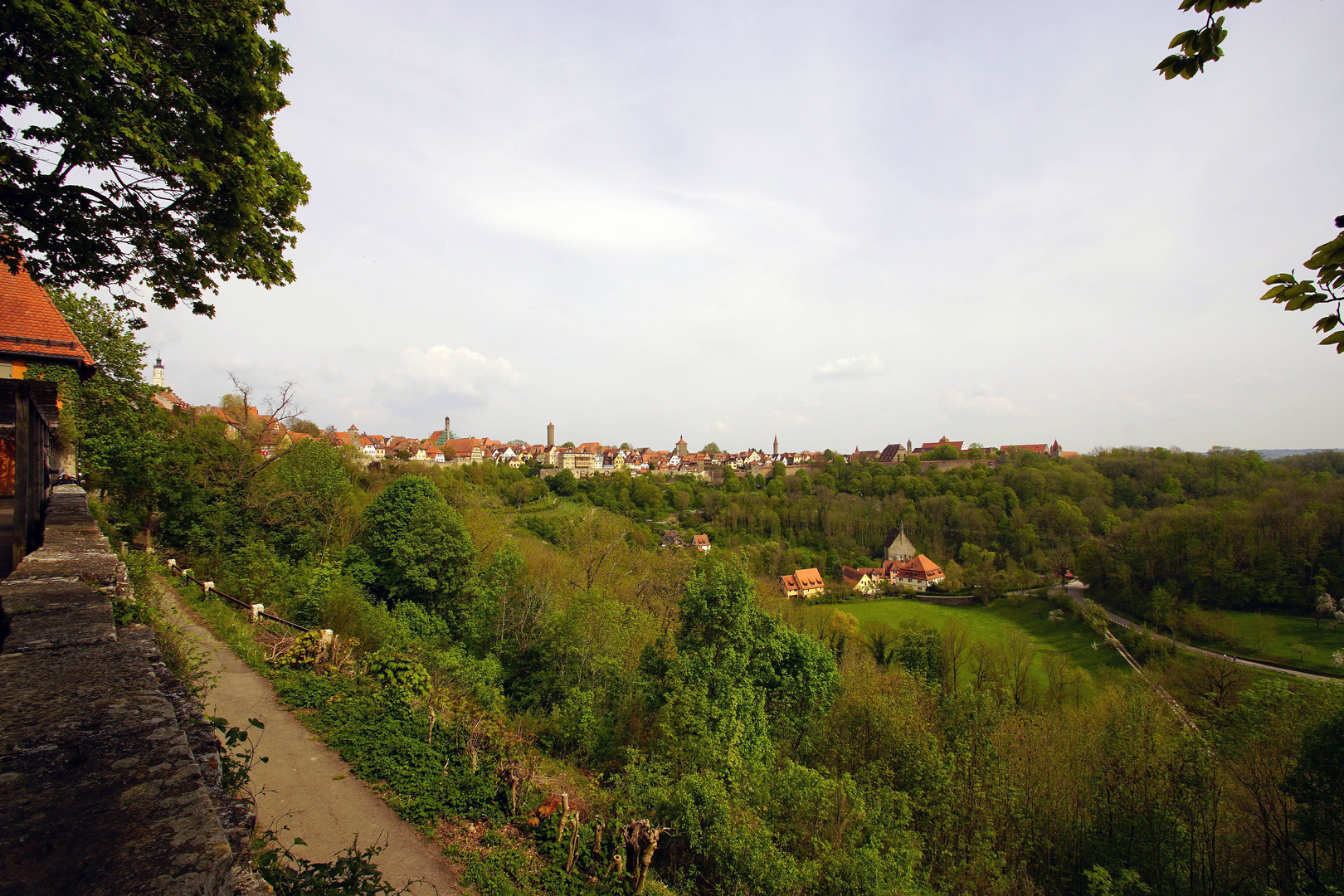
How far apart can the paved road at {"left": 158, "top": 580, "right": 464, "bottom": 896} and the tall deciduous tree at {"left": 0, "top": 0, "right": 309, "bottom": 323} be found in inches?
186

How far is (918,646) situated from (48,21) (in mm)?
36550

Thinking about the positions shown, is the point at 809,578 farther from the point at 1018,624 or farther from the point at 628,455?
the point at 628,455

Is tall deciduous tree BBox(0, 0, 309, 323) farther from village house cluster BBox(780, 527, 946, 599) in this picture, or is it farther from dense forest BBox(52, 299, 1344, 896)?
village house cluster BBox(780, 527, 946, 599)

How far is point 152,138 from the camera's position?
378 centimetres

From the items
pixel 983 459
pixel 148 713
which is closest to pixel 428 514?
pixel 148 713

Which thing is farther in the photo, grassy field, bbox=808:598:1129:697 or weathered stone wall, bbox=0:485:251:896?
grassy field, bbox=808:598:1129:697

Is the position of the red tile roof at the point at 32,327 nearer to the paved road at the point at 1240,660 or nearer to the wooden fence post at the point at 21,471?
the wooden fence post at the point at 21,471

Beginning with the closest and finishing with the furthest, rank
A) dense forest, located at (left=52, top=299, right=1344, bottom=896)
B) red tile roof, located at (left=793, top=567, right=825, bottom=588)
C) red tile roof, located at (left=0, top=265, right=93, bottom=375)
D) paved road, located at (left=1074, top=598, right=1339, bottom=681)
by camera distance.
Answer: red tile roof, located at (left=0, top=265, right=93, bottom=375), dense forest, located at (left=52, top=299, right=1344, bottom=896), paved road, located at (left=1074, top=598, right=1339, bottom=681), red tile roof, located at (left=793, top=567, right=825, bottom=588)

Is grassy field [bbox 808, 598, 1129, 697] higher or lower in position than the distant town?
lower

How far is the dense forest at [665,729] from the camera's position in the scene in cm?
866

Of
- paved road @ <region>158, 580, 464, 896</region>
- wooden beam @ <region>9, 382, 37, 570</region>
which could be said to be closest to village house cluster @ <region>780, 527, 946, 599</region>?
paved road @ <region>158, 580, 464, 896</region>

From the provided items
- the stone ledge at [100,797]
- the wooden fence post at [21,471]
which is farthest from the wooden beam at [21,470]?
the stone ledge at [100,797]

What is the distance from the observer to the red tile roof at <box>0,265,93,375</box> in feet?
26.9

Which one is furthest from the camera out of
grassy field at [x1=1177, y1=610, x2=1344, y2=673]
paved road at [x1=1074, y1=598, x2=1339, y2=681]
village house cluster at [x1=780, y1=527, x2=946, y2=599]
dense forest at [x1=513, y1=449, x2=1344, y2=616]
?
village house cluster at [x1=780, y1=527, x2=946, y2=599]
